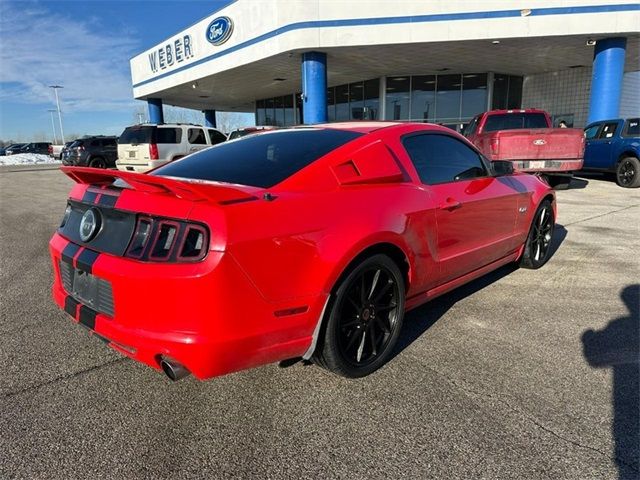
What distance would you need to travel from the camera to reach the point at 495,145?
9891 millimetres

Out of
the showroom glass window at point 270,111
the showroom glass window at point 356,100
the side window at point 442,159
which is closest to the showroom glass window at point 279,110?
the showroom glass window at point 270,111

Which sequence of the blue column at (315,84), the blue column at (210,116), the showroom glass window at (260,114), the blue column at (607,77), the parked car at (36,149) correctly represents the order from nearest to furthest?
1. the blue column at (607,77)
2. the blue column at (315,84)
3. the showroom glass window at (260,114)
4. the blue column at (210,116)
5. the parked car at (36,149)

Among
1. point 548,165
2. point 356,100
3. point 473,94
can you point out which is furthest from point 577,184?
point 356,100

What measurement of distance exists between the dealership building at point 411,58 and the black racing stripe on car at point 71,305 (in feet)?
48.3

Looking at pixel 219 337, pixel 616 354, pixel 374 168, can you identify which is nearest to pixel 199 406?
pixel 219 337

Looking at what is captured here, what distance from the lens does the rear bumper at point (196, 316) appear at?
2041mm

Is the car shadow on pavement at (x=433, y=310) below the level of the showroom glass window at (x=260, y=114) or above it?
below

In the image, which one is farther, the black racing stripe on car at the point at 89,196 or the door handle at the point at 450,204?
the door handle at the point at 450,204

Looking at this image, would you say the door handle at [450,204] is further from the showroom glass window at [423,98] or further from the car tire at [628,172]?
the showroom glass window at [423,98]

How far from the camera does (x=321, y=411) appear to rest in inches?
96.6

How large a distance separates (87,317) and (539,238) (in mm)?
4459

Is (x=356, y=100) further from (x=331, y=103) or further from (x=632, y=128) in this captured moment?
(x=632, y=128)

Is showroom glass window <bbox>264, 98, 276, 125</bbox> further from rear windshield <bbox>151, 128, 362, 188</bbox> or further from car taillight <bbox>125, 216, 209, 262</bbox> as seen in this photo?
car taillight <bbox>125, 216, 209, 262</bbox>

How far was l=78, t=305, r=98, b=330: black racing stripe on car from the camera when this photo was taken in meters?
2.41
